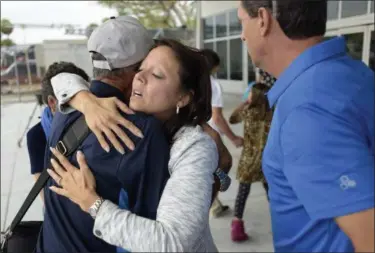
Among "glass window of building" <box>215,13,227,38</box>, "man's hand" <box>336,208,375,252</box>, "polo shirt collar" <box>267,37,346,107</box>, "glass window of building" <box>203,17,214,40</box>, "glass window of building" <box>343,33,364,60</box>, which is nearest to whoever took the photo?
"man's hand" <box>336,208,375,252</box>

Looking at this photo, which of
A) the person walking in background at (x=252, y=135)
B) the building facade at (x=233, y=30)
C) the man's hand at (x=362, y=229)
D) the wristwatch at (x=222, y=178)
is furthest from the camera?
the building facade at (x=233, y=30)

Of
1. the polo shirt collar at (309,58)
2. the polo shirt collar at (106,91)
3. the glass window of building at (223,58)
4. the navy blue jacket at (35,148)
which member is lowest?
the glass window of building at (223,58)

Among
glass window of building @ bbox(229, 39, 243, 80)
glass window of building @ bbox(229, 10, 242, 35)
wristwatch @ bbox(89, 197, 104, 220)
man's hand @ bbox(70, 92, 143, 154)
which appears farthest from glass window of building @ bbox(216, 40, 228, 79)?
wristwatch @ bbox(89, 197, 104, 220)

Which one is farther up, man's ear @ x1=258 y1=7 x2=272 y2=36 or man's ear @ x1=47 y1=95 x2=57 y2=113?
man's ear @ x1=258 y1=7 x2=272 y2=36

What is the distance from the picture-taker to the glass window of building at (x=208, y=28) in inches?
568

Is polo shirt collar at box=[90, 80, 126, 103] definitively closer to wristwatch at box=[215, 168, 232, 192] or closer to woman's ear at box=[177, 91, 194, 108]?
woman's ear at box=[177, 91, 194, 108]

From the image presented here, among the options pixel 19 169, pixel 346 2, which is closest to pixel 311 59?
pixel 19 169

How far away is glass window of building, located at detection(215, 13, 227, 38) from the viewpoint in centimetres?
1325

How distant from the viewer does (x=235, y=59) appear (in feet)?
41.9

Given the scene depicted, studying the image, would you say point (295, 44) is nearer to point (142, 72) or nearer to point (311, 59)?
point (311, 59)

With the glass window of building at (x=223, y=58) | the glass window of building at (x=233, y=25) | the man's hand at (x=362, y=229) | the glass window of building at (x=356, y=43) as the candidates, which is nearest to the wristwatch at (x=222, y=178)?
the man's hand at (x=362, y=229)

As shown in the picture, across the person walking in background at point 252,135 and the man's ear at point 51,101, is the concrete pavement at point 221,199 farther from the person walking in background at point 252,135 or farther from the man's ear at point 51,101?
the man's ear at point 51,101

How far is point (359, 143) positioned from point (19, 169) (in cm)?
644

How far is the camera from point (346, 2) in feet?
22.7
